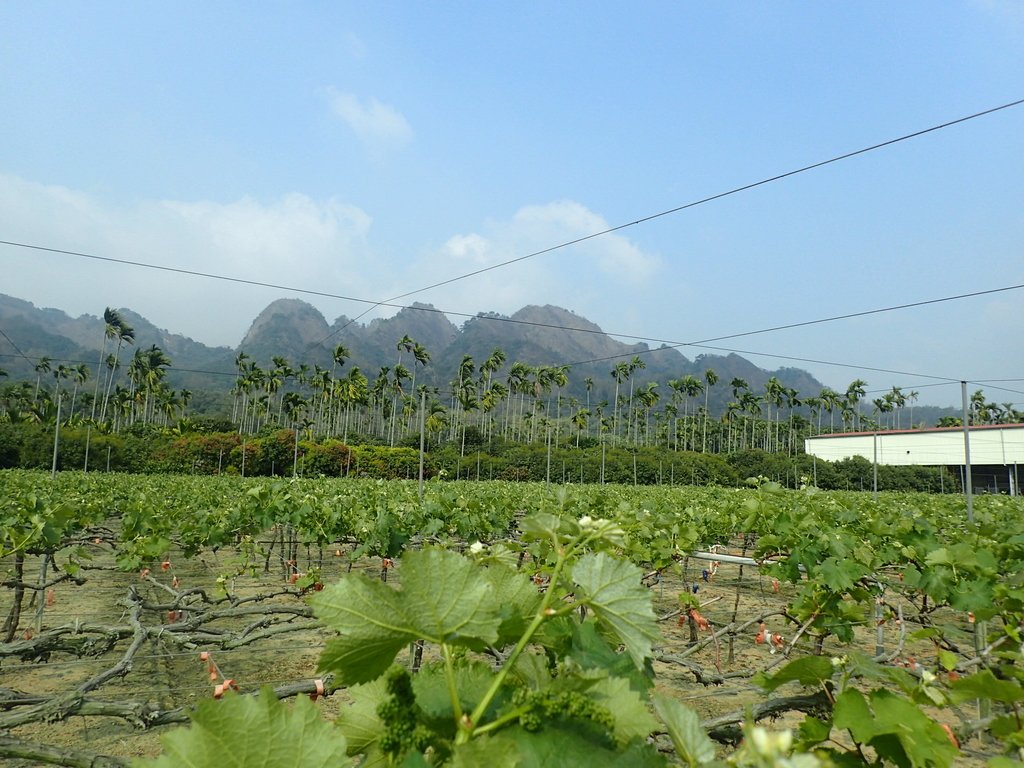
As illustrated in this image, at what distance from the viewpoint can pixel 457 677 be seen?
0.76 m

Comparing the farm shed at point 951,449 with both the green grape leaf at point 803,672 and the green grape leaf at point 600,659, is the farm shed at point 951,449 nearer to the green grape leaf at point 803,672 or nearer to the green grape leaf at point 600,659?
the green grape leaf at point 803,672

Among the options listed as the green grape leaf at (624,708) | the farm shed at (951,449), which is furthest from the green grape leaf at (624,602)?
the farm shed at (951,449)

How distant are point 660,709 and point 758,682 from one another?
2.24ft

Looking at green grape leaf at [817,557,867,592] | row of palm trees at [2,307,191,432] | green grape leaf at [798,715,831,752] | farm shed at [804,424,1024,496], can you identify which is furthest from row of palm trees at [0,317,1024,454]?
green grape leaf at [798,715,831,752]

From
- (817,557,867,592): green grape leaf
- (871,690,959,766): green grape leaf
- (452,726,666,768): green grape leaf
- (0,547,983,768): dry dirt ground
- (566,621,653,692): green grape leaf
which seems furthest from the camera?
(0,547,983,768): dry dirt ground

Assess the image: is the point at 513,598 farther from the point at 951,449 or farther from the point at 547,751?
the point at 951,449

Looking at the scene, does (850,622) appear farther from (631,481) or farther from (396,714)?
(631,481)

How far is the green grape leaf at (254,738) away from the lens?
1.87 feet

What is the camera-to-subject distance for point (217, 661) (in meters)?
6.81

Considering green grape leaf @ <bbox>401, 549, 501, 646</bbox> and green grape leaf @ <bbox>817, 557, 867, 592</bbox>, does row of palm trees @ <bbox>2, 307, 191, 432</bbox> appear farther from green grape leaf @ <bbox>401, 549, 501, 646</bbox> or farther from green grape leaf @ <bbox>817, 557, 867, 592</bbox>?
green grape leaf @ <bbox>401, 549, 501, 646</bbox>

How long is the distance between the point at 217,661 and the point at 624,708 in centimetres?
756

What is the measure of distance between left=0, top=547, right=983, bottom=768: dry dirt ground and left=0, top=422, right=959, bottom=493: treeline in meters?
28.4

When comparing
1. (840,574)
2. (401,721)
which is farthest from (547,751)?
(840,574)

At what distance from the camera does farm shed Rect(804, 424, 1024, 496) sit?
4659 cm
